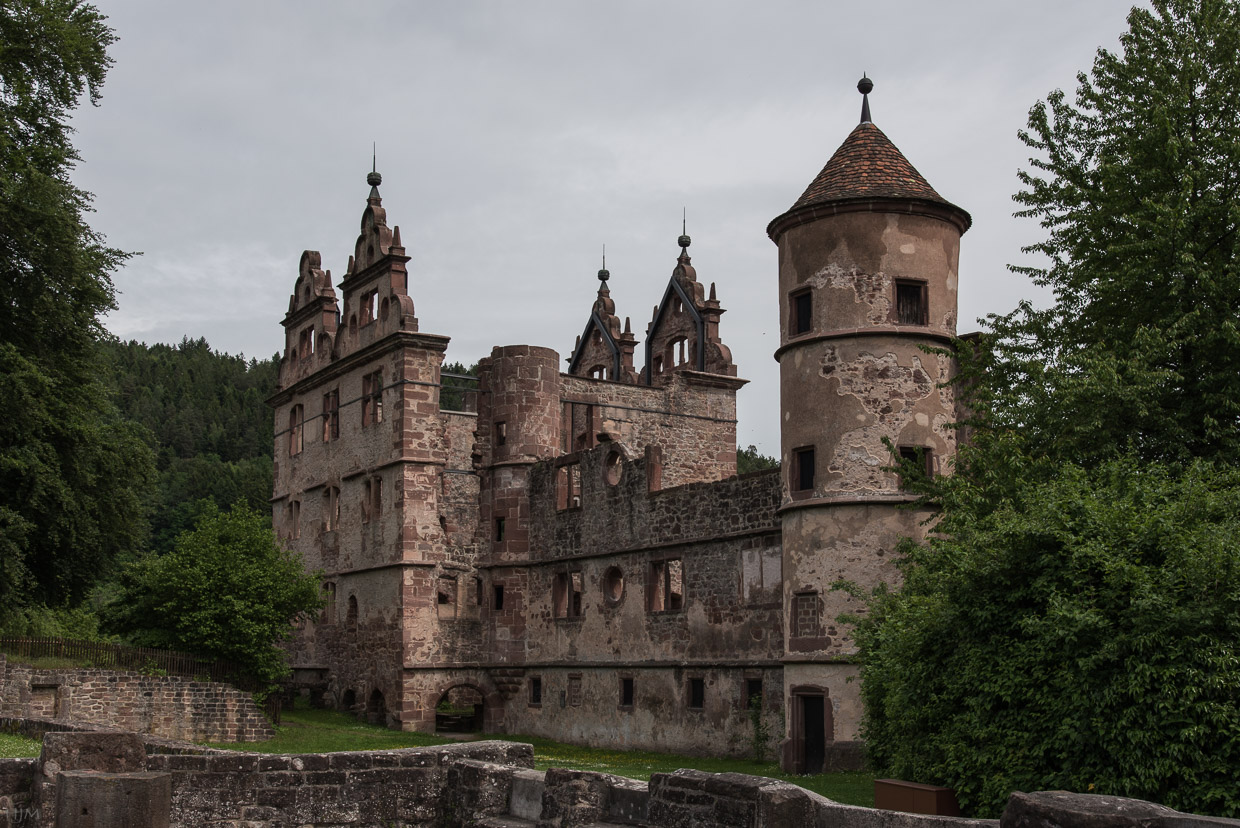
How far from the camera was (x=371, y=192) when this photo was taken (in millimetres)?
38125

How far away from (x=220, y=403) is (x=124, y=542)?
312 ft

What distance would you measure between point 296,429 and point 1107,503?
31540 mm

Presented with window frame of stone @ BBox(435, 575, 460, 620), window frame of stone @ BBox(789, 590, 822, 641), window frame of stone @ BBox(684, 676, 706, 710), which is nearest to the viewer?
window frame of stone @ BBox(789, 590, 822, 641)

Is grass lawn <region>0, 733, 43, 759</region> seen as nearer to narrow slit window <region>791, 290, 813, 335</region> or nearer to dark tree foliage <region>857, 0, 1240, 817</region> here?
dark tree foliage <region>857, 0, 1240, 817</region>

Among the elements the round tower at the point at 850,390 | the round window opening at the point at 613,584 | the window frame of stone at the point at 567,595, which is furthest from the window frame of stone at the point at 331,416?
the round tower at the point at 850,390

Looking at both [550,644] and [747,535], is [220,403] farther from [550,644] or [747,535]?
[747,535]

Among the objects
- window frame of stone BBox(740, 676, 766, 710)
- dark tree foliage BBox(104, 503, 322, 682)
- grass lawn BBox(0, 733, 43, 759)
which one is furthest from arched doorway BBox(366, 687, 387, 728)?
grass lawn BBox(0, 733, 43, 759)

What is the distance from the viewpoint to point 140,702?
27109 mm

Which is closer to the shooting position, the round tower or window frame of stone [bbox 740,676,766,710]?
the round tower

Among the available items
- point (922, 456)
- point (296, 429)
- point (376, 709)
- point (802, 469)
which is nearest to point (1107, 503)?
point (922, 456)

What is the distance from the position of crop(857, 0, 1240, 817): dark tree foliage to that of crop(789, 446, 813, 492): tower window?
289 centimetres

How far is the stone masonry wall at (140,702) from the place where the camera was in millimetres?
25438

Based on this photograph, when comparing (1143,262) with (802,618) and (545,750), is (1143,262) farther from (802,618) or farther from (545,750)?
(545,750)

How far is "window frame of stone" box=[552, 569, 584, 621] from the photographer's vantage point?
33.4 m
